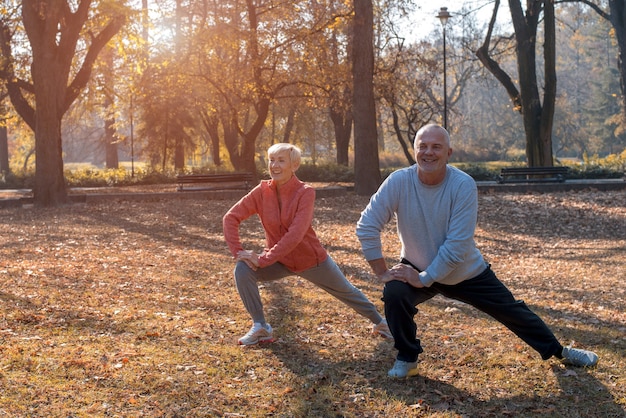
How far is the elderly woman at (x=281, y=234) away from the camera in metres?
5.87

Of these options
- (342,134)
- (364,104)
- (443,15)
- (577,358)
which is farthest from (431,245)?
(342,134)

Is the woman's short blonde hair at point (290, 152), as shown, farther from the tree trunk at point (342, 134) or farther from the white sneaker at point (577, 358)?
the tree trunk at point (342, 134)

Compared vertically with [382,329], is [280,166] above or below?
above

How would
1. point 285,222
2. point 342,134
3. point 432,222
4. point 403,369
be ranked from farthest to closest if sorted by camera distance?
1. point 342,134
2. point 285,222
3. point 403,369
4. point 432,222

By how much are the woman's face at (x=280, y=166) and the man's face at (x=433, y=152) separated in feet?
3.94

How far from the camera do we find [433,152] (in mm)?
4930

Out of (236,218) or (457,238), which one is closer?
(457,238)

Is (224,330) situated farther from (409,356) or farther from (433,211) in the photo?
(433,211)

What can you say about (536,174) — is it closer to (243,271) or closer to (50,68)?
(50,68)

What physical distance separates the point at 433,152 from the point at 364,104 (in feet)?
53.8

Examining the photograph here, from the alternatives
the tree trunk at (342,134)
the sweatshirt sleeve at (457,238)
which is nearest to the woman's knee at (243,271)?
the sweatshirt sleeve at (457,238)

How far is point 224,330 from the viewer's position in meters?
7.11

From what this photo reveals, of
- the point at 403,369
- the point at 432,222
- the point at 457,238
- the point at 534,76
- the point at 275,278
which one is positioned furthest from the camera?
the point at 534,76

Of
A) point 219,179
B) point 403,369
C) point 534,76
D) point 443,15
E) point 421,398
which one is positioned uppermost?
point 443,15
